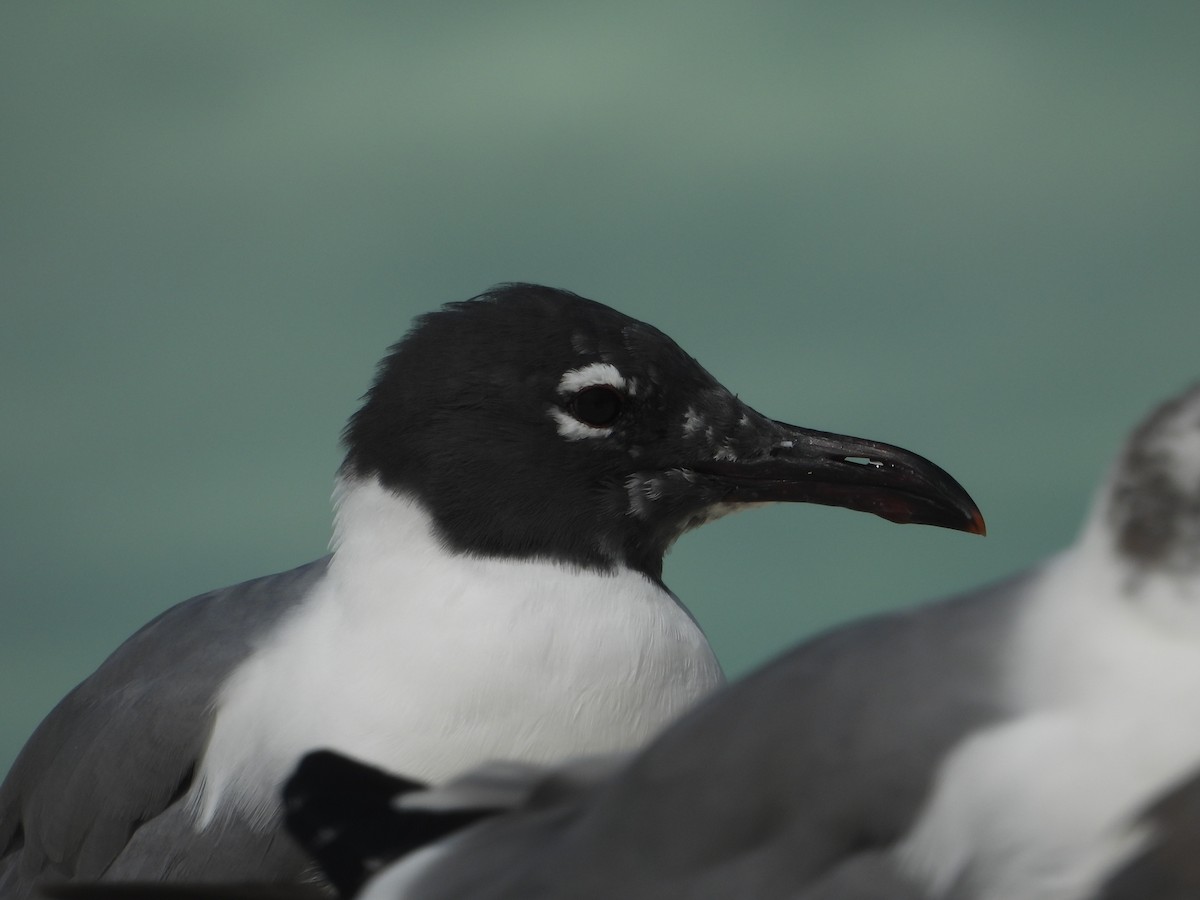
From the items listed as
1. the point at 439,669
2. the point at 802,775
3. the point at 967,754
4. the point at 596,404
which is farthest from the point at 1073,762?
the point at 596,404

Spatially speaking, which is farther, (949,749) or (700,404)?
(700,404)

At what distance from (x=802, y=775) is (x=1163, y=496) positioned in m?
0.42

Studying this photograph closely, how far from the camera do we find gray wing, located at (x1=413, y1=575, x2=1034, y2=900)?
5.22 feet

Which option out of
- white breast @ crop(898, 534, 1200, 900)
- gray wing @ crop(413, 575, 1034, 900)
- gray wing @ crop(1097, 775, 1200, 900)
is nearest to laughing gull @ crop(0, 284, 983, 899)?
gray wing @ crop(413, 575, 1034, 900)

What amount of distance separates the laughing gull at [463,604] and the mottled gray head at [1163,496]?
1.21m

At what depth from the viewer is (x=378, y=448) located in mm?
2877

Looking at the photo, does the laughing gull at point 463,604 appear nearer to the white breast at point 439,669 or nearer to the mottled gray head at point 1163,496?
the white breast at point 439,669

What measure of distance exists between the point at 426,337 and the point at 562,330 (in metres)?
0.23

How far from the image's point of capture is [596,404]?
2852mm

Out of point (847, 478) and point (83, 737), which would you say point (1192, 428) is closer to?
point (847, 478)

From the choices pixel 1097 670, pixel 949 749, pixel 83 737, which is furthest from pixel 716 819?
pixel 83 737

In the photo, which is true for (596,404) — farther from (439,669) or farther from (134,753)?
(134,753)

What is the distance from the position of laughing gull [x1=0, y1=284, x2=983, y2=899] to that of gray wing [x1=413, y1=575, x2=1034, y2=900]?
88 centimetres

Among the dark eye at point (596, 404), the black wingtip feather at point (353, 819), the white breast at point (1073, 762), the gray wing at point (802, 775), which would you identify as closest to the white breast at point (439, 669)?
the dark eye at point (596, 404)
